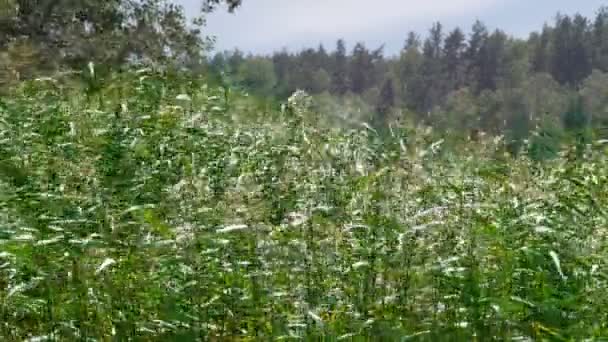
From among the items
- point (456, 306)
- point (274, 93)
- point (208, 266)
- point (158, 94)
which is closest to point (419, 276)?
point (456, 306)

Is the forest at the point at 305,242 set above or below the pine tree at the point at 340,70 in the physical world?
below

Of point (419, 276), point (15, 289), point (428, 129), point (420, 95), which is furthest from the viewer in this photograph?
point (420, 95)

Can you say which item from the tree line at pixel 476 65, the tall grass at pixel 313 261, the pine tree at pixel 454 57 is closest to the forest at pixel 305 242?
the tall grass at pixel 313 261

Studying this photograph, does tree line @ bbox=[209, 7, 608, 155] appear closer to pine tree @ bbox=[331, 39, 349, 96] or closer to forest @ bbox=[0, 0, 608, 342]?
pine tree @ bbox=[331, 39, 349, 96]

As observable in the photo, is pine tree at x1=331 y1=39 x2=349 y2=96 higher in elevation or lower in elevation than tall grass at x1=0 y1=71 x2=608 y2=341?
higher

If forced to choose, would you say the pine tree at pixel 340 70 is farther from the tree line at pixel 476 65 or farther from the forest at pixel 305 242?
the forest at pixel 305 242

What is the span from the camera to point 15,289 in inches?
180

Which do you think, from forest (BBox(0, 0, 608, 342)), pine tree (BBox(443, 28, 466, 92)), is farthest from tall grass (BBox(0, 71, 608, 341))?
pine tree (BBox(443, 28, 466, 92))

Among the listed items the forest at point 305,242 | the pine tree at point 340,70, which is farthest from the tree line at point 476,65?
the forest at point 305,242

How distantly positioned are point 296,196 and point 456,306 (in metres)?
1.31

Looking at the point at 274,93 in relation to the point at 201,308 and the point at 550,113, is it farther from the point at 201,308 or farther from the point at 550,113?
the point at 201,308

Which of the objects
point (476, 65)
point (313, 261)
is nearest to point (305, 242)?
point (313, 261)

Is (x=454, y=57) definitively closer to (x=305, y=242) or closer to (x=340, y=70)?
(x=340, y=70)

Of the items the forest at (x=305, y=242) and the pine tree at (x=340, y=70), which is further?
the pine tree at (x=340, y=70)
